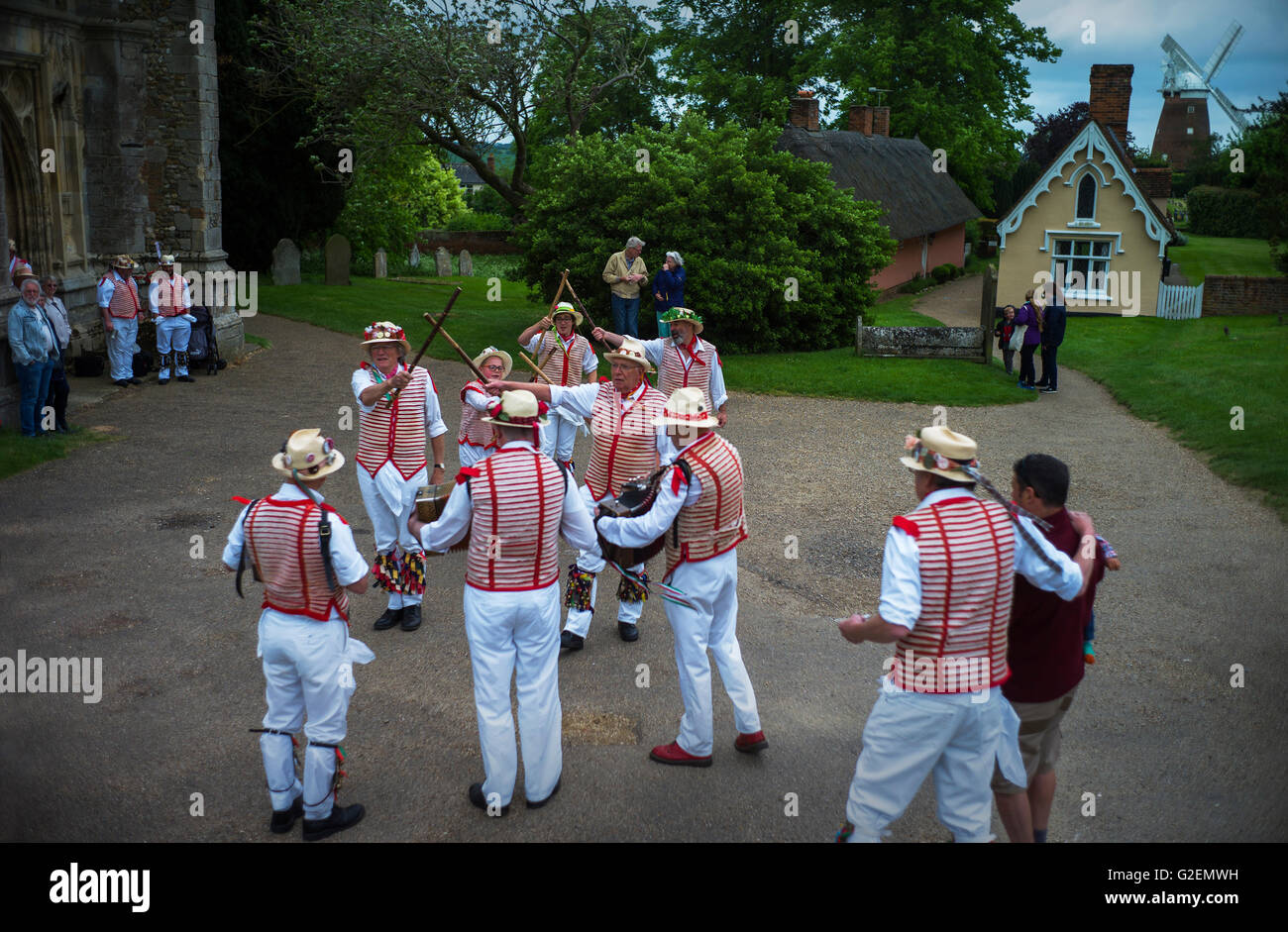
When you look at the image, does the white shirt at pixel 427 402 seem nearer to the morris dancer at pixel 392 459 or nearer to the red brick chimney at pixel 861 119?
the morris dancer at pixel 392 459

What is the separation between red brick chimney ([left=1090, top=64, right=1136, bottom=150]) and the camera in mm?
31000

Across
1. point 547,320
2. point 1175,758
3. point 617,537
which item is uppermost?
point 547,320

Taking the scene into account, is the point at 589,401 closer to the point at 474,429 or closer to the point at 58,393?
the point at 474,429

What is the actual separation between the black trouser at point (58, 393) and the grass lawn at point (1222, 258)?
32193 mm

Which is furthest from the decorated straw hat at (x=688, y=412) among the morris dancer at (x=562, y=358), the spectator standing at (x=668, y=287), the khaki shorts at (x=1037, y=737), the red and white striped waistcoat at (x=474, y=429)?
the spectator standing at (x=668, y=287)

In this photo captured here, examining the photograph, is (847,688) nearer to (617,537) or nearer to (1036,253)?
(617,537)

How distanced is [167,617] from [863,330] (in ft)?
51.4

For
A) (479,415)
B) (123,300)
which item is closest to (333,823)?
(479,415)

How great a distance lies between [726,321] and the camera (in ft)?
71.0

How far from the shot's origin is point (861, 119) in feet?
138

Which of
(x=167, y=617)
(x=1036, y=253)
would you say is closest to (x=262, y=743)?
(x=167, y=617)

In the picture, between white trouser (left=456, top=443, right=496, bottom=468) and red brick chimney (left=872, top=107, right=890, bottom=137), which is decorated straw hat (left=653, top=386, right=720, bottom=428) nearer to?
white trouser (left=456, top=443, right=496, bottom=468)

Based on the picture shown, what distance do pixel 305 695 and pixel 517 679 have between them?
3.62ft

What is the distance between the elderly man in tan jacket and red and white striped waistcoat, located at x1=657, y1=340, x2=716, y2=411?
7426mm
